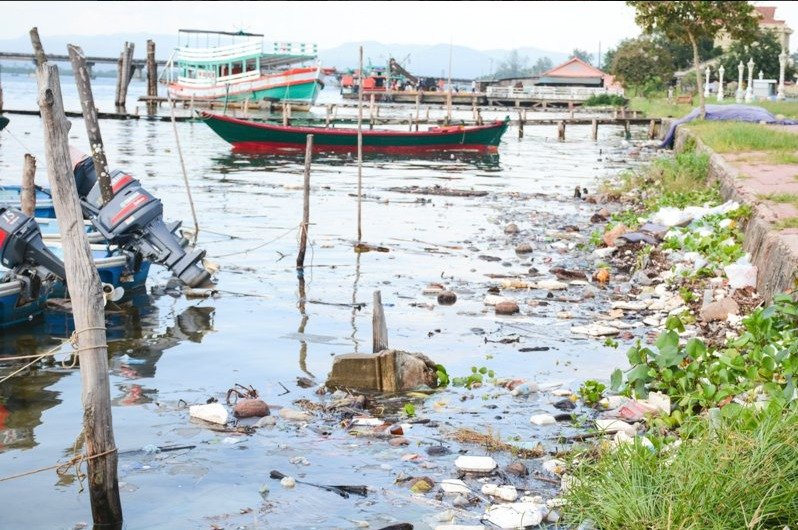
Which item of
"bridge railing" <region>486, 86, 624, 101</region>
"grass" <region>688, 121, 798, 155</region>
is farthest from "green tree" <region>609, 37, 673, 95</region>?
"grass" <region>688, 121, 798, 155</region>

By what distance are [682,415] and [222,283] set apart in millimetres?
7906

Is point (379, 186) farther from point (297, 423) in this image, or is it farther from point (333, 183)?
point (297, 423)

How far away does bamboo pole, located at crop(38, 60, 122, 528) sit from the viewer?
5.09m

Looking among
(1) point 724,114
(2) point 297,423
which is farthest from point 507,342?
(1) point 724,114

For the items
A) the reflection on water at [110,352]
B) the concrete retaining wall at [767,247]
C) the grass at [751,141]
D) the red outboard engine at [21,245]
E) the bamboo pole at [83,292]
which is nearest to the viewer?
the bamboo pole at [83,292]

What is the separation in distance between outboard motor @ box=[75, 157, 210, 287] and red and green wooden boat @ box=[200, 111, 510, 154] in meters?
21.5

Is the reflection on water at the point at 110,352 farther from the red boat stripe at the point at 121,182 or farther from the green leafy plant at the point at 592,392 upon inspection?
the green leafy plant at the point at 592,392

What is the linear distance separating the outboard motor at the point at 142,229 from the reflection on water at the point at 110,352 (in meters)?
0.53

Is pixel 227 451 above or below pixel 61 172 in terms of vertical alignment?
below

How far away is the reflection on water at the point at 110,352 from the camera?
25.3ft

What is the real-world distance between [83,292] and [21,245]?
5.23 meters

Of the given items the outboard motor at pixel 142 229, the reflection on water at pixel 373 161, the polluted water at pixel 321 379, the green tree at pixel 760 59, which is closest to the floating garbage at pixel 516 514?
the polluted water at pixel 321 379

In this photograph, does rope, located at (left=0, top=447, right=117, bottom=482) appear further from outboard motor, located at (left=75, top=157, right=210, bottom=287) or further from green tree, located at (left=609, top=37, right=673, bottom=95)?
green tree, located at (left=609, top=37, right=673, bottom=95)

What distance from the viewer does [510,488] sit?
18.8 feet
